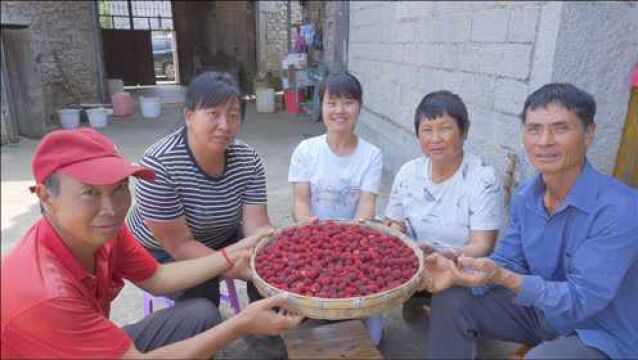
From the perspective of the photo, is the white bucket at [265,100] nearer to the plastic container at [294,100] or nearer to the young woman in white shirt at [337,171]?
the plastic container at [294,100]

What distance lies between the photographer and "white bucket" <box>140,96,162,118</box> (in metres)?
9.15

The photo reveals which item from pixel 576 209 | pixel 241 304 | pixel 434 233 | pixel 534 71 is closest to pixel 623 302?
pixel 576 209

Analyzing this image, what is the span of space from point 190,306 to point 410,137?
→ 3.01 meters

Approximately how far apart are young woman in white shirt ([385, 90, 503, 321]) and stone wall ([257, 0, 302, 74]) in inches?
430

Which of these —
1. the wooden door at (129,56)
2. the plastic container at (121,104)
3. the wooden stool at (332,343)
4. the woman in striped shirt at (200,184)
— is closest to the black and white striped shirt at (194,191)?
the woman in striped shirt at (200,184)

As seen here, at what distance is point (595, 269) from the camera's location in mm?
1396

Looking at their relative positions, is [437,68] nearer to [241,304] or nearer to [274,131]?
[241,304]

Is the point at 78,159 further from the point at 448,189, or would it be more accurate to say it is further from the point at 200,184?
the point at 448,189

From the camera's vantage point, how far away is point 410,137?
4262 millimetres

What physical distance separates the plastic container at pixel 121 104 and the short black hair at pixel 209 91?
820 centimetres

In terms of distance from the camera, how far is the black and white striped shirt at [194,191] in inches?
73.4

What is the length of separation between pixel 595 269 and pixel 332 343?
0.93 m

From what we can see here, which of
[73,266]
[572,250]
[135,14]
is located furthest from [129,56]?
[572,250]

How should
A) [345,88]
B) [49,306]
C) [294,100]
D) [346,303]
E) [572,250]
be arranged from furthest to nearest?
1. [294,100]
2. [345,88]
3. [572,250]
4. [346,303]
5. [49,306]
